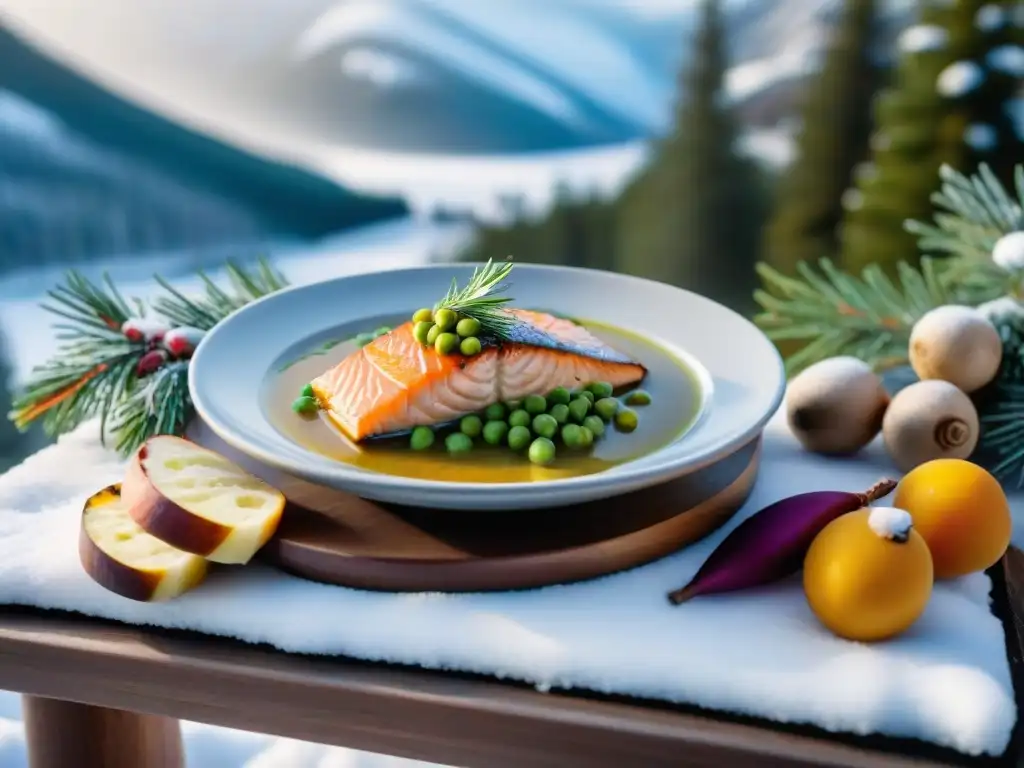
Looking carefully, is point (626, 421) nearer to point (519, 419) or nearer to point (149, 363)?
point (519, 419)

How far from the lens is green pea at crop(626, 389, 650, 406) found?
1193mm

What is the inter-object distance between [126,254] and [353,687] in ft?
11.9

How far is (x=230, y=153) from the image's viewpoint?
4.26m

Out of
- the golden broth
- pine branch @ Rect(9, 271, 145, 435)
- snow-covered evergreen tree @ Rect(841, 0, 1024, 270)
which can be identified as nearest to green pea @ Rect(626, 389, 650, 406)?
the golden broth

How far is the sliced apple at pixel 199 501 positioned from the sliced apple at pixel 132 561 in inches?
0.9

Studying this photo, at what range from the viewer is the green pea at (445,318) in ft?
3.82

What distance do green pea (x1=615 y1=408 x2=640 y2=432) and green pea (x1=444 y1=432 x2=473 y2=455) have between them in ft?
0.52

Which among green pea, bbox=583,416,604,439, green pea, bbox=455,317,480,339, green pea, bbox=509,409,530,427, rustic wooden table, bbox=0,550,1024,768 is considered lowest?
rustic wooden table, bbox=0,550,1024,768

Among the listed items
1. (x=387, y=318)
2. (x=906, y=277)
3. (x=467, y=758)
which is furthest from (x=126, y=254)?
(x=467, y=758)

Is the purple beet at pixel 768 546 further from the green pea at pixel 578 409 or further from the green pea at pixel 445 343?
the green pea at pixel 445 343

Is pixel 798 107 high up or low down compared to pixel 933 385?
up

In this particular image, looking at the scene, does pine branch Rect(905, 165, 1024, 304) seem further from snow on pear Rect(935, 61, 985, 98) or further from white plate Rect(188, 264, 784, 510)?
snow on pear Rect(935, 61, 985, 98)

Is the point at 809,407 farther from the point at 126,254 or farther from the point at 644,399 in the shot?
the point at 126,254

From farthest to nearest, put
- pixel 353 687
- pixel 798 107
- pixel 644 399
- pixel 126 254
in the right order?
pixel 126 254 → pixel 798 107 → pixel 644 399 → pixel 353 687
